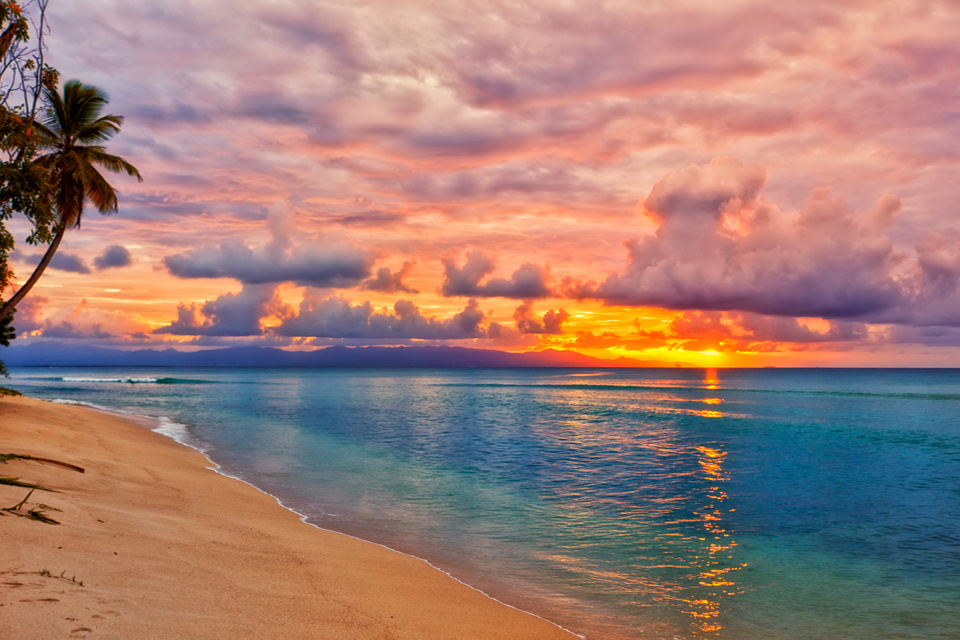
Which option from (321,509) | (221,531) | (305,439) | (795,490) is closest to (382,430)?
(305,439)

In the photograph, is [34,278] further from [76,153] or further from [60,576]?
[60,576]

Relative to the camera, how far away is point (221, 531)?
10.4 m

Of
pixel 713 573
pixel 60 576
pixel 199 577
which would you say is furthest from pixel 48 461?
pixel 713 573

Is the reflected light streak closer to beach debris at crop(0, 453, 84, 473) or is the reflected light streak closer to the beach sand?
the beach sand

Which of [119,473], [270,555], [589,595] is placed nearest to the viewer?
[270,555]

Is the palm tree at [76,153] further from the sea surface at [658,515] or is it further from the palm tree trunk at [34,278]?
the sea surface at [658,515]

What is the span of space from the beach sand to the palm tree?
1412 cm

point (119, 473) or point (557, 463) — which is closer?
point (119, 473)

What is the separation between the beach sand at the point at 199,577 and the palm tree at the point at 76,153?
14.1m

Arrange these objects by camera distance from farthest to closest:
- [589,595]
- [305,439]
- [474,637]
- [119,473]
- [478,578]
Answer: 1. [305,439]
2. [119,473]
3. [478,578]
4. [589,595]
5. [474,637]

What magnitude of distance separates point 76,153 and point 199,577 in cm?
2481

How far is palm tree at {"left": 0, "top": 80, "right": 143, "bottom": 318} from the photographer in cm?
2362

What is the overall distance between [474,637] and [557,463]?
61.9 ft

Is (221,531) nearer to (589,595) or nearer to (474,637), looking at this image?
(474,637)
